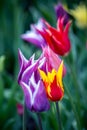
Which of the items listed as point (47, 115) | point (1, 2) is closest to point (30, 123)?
point (47, 115)

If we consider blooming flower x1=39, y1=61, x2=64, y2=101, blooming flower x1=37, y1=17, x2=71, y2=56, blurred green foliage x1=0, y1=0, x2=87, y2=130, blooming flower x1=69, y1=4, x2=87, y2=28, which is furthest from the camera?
blooming flower x1=69, y1=4, x2=87, y2=28

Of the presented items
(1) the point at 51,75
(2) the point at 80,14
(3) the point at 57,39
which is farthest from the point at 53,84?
(2) the point at 80,14

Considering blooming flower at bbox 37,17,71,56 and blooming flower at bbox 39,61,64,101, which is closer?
blooming flower at bbox 39,61,64,101

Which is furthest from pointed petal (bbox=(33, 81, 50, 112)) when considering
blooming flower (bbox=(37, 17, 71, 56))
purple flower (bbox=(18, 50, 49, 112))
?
blooming flower (bbox=(37, 17, 71, 56))

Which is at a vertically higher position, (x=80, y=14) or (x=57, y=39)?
(x=80, y=14)

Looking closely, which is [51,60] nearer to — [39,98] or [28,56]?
[39,98]

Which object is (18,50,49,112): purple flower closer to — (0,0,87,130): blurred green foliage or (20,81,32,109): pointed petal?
(20,81,32,109): pointed petal
